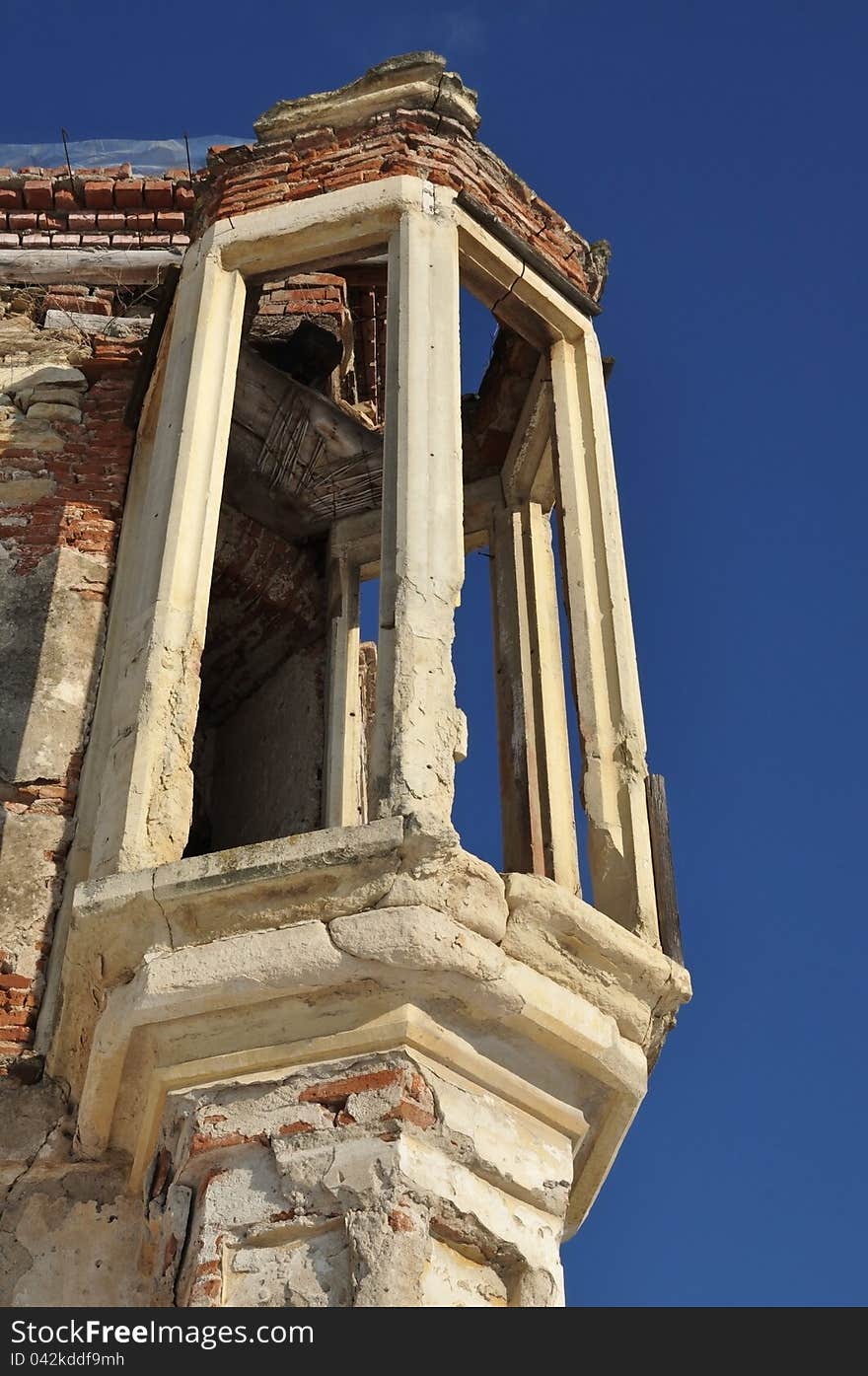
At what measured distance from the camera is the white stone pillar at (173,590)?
5.52m

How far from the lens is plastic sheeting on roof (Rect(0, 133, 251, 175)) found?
9.56 m

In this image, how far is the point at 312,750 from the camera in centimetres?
767

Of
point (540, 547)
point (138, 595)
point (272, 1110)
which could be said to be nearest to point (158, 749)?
point (138, 595)

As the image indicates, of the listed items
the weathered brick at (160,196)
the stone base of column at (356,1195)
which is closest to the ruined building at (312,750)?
the stone base of column at (356,1195)

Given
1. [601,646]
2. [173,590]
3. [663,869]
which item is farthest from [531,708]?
[173,590]

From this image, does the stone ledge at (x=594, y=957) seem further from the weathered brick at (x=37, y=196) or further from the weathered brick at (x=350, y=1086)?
the weathered brick at (x=37, y=196)

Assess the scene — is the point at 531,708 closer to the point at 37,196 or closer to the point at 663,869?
the point at 663,869

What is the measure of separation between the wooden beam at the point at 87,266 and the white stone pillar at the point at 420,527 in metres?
2.43

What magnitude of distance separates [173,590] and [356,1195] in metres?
2.13

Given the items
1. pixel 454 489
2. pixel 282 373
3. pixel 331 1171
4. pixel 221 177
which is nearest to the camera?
pixel 331 1171

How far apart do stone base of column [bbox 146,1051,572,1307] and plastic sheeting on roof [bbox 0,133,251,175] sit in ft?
19.1

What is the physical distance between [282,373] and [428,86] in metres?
1.43
